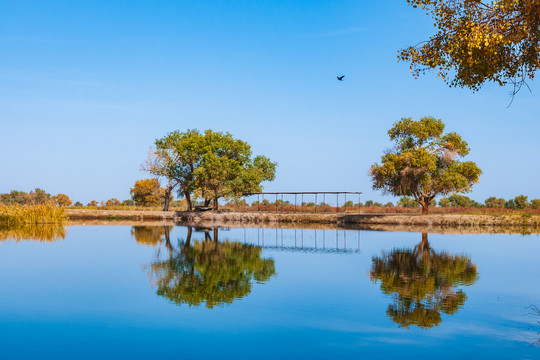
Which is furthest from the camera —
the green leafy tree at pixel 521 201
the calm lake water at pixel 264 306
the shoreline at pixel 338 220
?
the green leafy tree at pixel 521 201

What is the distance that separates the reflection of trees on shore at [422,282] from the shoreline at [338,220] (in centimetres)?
2327

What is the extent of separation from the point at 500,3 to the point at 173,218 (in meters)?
52.7

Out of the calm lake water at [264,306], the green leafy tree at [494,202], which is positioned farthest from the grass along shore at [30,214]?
the green leafy tree at [494,202]

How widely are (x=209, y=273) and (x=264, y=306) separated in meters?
5.19

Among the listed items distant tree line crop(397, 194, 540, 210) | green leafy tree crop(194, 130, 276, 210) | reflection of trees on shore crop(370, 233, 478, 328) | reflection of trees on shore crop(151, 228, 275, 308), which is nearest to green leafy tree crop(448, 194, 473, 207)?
distant tree line crop(397, 194, 540, 210)

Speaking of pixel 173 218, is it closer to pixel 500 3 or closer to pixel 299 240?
pixel 299 240

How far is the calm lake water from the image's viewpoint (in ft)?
28.8

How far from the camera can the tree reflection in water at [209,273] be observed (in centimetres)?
1306

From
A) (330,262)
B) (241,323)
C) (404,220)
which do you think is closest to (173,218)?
(404,220)

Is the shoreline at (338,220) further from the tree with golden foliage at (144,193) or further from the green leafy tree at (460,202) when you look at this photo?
the green leafy tree at (460,202)

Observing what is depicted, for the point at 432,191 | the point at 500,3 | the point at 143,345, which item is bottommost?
the point at 143,345

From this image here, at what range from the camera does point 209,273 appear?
1672 cm

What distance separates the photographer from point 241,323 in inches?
407

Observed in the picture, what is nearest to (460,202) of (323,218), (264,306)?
(323,218)
